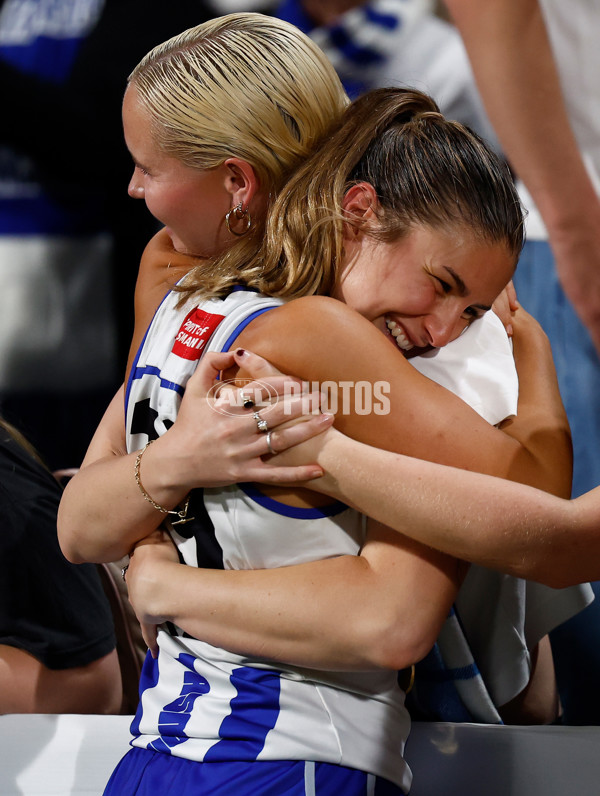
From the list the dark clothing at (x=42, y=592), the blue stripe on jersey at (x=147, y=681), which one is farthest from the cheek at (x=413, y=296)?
the dark clothing at (x=42, y=592)

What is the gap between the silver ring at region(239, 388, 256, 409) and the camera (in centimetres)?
115

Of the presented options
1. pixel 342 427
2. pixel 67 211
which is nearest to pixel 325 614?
pixel 342 427

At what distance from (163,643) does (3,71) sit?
1.53 metres

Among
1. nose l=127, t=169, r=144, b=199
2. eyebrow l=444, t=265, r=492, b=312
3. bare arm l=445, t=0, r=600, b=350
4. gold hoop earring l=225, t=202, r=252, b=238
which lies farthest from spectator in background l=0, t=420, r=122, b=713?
bare arm l=445, t=0, r=600, b=350

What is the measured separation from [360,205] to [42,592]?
4.09 ft

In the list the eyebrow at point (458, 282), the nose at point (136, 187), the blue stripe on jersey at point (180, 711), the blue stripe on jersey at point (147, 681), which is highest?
the nose at point (136, 187)

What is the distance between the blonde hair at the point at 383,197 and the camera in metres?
1.27

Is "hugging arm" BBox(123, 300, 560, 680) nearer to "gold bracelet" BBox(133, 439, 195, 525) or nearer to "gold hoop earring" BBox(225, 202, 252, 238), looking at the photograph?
"gold bracelet" BBox(133, 439, 195, 525)

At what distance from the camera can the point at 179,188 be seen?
1.39 meters

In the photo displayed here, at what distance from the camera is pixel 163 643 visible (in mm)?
1295

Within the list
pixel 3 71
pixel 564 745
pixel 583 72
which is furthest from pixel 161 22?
pixel 564 745

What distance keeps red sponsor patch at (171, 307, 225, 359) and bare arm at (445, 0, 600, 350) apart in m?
0.86

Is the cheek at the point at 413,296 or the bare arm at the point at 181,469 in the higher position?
the cheek at the point at 413,296

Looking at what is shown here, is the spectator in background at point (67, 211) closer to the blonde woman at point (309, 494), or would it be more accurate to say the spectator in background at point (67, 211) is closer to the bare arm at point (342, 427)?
the blonde woman at point (309, 494)
